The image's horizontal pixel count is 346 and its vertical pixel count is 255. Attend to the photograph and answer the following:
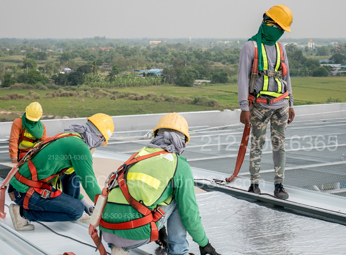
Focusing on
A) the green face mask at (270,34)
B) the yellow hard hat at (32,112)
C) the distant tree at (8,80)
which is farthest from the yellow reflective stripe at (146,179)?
the distant tree at (8,80)

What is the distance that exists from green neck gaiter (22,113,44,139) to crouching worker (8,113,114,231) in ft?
6.25

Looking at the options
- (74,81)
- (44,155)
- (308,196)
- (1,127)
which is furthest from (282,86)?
(74,81)

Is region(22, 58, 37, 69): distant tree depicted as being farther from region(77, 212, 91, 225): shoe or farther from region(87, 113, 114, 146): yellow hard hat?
region(87, 113, 114, 146): yellow hard hat

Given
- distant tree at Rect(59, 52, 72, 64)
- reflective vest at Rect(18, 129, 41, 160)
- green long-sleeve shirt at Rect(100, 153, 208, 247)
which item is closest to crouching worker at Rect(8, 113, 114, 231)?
green long-sleeve shirt at Rect(100, 153, 208, 247)

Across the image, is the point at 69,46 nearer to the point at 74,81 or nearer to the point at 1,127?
the point at 74,81

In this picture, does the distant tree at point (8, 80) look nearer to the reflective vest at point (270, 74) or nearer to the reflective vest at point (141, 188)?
the reflective vest at point (270, 74)

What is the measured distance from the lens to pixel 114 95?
67.0ft

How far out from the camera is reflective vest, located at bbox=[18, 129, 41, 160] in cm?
506

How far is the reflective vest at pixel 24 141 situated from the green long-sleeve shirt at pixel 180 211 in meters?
3.17

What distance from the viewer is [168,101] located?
71.3 feet

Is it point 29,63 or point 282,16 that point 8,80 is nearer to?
point 29,63

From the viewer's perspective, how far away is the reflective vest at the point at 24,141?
5062 mm

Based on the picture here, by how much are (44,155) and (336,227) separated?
2.33 m

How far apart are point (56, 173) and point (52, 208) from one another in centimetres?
31
